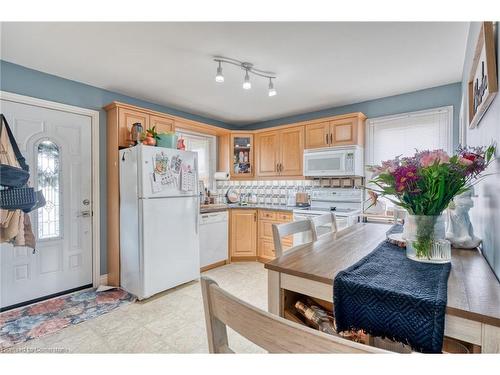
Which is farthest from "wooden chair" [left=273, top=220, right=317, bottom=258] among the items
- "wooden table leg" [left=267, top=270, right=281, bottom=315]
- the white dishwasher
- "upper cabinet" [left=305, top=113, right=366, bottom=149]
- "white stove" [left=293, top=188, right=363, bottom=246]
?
"upper cabinet" [left=305, top=113, right=366, bottom=149]

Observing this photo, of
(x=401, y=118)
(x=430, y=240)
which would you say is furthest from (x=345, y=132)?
(x=430, y=240)

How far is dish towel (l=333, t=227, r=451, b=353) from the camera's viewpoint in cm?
67

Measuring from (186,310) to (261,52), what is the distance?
2.47 metres

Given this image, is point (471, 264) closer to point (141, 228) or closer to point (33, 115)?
point (141, 228)

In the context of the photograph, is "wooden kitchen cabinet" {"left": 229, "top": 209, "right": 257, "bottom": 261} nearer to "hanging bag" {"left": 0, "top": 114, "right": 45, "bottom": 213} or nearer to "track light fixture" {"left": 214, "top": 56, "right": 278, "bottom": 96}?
"track light fixture" {"left": 214, "top": 56, "right": 278, "bottom": 96}

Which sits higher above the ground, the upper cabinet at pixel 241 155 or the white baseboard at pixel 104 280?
the upper cabinet at pixel 241 155

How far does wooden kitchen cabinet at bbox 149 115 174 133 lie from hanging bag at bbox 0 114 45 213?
4.60 ft

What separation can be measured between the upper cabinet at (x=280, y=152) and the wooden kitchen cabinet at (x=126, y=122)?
1.96 m

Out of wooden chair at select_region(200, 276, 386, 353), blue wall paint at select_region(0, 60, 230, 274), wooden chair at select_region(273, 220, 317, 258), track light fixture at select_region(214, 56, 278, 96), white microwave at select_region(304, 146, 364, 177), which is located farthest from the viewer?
white microwave at select_region(304, 146, 364, 177)

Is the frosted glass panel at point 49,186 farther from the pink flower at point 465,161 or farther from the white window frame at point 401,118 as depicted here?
the white window frame at point 401,118

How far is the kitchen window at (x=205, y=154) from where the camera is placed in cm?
428

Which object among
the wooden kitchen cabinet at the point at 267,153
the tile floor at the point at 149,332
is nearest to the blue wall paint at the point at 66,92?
the tile floor at the point at 149,332

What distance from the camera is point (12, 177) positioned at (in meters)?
2.00
